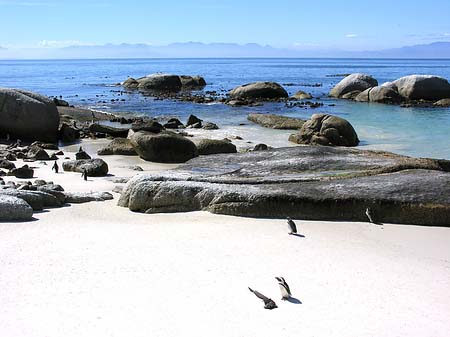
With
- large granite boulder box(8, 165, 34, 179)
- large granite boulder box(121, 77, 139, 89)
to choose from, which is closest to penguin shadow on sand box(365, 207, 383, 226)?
large granite boulder box(8, 165, 34, 179)

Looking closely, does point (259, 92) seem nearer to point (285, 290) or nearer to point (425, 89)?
point (425, 89)

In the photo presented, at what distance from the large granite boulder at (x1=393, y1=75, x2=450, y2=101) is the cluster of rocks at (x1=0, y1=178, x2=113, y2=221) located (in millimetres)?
30275

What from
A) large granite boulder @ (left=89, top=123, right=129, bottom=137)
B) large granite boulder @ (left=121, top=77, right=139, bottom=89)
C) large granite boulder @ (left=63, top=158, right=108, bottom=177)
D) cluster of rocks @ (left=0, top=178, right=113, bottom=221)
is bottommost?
large granite boulder @ (left=121, top=77, right=139, bottom=89)

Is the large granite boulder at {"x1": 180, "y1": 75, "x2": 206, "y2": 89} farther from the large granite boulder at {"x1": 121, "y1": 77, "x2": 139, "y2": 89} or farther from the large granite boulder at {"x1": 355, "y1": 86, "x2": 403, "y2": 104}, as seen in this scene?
the large granite boulder at {"x1": 355, "y1": 86, "x2": 403, "y2": 104}

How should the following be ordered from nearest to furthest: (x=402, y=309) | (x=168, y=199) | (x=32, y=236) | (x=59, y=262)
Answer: (x=402, y=309) → (x=59, y=262) → (x=32, y=236) → (x=168, y=199)

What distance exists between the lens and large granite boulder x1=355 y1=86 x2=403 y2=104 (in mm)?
34562

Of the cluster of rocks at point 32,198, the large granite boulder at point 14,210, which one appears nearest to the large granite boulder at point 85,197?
the cluster of rocks at point 32,198

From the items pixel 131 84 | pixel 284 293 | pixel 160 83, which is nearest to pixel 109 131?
pixel 284 293

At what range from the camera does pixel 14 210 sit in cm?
718

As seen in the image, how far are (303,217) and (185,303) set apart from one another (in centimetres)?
305

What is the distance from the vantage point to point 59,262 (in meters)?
5.56

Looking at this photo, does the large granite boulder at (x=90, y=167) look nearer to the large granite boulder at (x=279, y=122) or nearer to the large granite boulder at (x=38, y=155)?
the large granite boulder at (x=38, y=155)

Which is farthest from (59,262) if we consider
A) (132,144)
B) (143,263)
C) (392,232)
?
(132,144)

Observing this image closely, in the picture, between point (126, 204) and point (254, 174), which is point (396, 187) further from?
point (126, 204)
